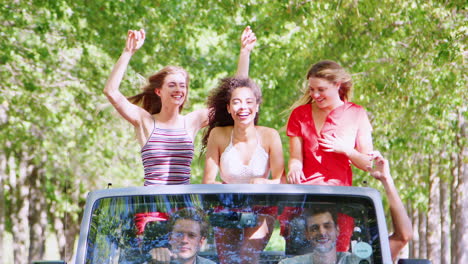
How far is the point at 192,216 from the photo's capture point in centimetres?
490

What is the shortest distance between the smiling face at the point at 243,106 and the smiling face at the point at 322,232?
59.2 inches

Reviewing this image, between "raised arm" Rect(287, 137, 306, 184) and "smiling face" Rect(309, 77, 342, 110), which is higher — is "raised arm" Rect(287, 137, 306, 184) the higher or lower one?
the lower one

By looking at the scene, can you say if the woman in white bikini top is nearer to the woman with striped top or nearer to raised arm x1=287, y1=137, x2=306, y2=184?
raised arm x1=287, y1=137, x2=306, y2=184

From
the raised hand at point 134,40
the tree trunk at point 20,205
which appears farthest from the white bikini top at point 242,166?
the tree trunk at point 20,205

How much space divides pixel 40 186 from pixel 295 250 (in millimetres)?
26219

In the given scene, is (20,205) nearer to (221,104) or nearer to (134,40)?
(134,40)

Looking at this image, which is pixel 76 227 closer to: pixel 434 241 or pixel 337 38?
pixel 434 241

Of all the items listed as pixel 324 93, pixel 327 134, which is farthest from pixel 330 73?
pixel 327 134

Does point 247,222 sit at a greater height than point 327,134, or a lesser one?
lesser

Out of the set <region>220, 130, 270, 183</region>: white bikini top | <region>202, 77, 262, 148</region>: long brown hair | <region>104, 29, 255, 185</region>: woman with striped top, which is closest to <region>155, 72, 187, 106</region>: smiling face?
<region>104, 29, 255, 185</region>: woman with striped top

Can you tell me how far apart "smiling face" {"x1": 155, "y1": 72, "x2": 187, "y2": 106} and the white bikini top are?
888 mm

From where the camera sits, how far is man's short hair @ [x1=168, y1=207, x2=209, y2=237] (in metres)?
4.87

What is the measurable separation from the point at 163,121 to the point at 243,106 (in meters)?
0.87

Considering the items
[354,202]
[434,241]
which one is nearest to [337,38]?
[434,241]
